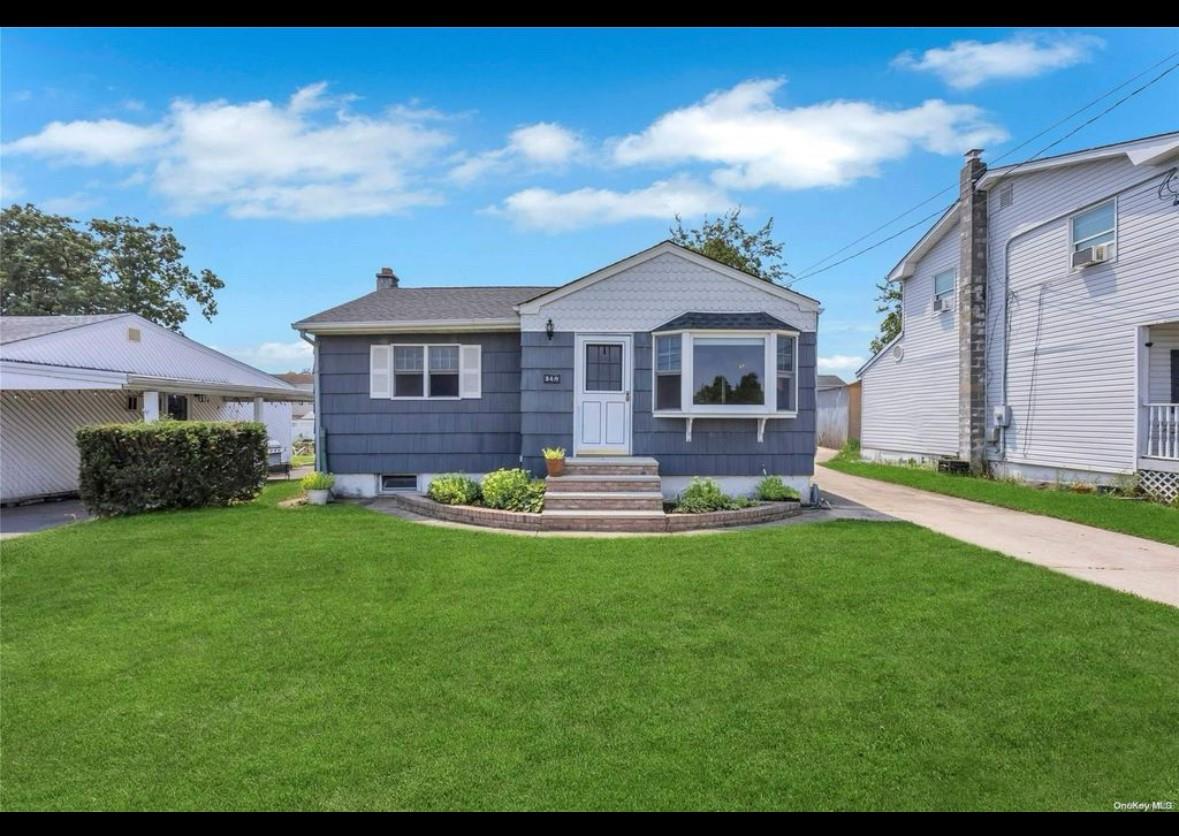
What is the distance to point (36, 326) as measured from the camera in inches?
493

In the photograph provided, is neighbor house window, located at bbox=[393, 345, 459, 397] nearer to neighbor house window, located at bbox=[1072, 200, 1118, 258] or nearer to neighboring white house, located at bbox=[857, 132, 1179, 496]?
neighboring white house, located at bbox=[857, 132, 1179, 496]

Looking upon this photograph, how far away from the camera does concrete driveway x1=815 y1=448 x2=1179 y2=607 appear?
525 centimetres

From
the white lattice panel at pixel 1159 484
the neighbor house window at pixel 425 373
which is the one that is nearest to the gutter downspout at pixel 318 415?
the neighbor house window at pixel 425 373

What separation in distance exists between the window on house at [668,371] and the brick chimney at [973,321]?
8605 millimetres

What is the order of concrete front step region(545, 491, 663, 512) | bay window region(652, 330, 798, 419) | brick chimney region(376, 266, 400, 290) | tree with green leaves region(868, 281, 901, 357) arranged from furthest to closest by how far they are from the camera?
tree with green leaves region(868, 281, 901, 357)
brick chimney region(376, 266, 400, 290)
bay window region(652, 330, 798, 419)
concrete front step region(545, 491, 663, 512)

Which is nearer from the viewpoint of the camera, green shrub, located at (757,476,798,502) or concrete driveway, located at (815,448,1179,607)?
Answer: concrete driveway, located at (815,448,1179,607)

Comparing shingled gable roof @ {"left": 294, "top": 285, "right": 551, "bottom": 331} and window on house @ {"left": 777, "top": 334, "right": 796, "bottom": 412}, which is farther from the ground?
shingled gable roof @ {"left": 294, "top": 285, "right": 551, "bottom": 331}

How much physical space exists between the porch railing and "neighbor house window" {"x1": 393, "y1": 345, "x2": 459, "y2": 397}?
38.7ft

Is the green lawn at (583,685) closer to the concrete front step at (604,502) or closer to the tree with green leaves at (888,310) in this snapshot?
the concrete front step at (604,502)

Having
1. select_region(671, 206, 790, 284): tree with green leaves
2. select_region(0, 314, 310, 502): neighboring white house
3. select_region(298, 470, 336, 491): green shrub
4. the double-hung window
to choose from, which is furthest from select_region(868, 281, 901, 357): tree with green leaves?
select_region(0, 314, 310, 502): neighboring white house

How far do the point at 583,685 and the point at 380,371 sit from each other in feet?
26.7

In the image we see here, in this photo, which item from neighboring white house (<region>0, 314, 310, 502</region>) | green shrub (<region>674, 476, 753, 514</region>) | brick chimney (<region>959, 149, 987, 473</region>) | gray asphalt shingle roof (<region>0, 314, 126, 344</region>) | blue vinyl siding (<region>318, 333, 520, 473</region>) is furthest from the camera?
brick chimney (<region>959, 149, 987, 473</region>)

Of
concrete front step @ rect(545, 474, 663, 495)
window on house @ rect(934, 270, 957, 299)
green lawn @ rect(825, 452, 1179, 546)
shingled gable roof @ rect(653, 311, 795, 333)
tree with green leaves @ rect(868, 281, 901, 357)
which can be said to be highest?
tree with green leaves @ rect(868, 281, 901, 357)

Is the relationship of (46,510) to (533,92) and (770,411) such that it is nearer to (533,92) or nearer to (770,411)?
(533,92)
